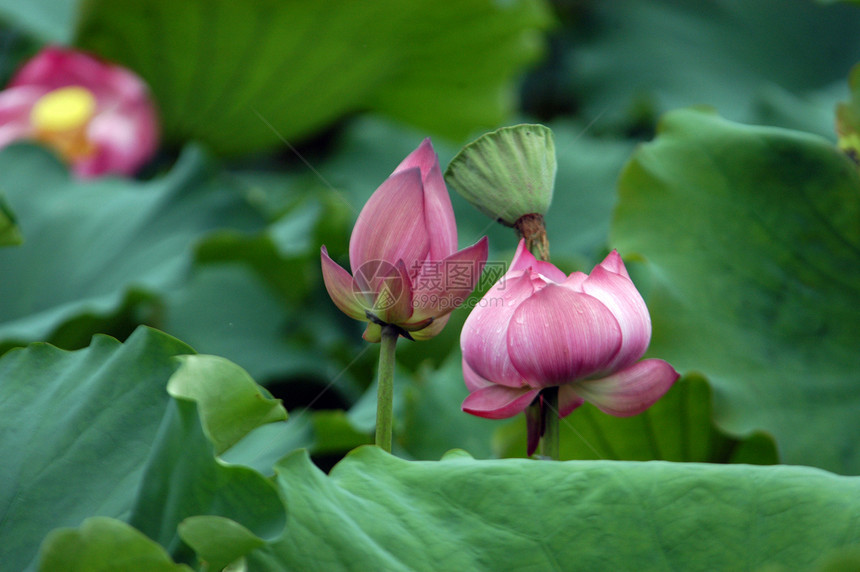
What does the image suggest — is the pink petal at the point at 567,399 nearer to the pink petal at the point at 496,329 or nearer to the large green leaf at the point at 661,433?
the pink petal at the point at 496,329

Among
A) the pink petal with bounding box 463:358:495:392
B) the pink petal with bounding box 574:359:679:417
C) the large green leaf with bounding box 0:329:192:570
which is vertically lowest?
the large green leaf with bounding box 0:329:192:570

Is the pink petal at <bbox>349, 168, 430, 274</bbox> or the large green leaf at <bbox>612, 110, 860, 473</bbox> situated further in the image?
the large green leaf at <bbox>612, 110, 860, 473</bbox>

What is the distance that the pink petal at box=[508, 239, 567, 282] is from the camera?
1.23 feet

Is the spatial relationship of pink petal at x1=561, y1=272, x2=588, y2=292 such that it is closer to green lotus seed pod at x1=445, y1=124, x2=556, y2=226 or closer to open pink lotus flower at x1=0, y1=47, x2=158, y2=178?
green lotus seed pod at x1=445, y1=124, x2=556, y2=226

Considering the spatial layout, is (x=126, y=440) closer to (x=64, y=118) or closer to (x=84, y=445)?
(x=84, y=445)

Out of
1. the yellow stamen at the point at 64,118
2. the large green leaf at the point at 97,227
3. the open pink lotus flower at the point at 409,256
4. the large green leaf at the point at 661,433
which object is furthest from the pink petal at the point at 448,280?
the yellow stamen at the point at 64,118

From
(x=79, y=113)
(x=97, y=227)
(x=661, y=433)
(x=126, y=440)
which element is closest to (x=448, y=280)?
(x=126, y=440)

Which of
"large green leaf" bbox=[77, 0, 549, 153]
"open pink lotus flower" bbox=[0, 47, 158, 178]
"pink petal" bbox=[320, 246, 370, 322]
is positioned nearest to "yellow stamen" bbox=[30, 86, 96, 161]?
"open pink lotus flower" bbox=[0, 47, 158, 178]

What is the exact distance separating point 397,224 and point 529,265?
0.21 feet

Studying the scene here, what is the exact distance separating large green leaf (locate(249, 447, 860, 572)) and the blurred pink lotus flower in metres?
0.03

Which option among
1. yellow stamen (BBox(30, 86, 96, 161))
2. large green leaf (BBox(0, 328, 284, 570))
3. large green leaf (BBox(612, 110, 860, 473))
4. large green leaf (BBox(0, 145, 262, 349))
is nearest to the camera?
large green leaf (BBox(0, 328, 284, 570))

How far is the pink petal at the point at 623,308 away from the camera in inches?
14.2

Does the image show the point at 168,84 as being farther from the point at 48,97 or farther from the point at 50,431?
the point at 50,431

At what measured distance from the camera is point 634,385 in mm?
380
